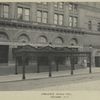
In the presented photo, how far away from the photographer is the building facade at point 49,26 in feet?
7.64

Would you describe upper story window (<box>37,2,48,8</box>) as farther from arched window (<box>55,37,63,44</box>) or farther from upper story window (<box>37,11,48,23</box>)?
arched window (<box>55,37,63,44</box>)

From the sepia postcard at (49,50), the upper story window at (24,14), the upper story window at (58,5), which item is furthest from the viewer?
the upper story window at (24,14)

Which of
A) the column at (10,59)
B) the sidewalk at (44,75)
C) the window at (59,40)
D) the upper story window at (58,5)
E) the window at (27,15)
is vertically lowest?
the sidewalk at (44,75)

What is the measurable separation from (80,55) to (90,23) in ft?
1.21

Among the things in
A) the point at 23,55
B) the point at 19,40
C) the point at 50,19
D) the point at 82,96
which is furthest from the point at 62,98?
the point at 50,19

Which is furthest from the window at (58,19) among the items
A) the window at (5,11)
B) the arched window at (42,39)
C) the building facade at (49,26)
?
the window at (5,11)

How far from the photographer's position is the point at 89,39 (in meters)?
2.65

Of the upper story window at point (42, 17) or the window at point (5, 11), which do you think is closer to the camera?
the window at point (5, 11)

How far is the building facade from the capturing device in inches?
91.7

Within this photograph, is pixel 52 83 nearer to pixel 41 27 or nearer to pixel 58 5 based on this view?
pixel 41 27

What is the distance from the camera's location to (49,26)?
8.25 feet

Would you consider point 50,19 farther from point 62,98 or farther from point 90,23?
point 62,98

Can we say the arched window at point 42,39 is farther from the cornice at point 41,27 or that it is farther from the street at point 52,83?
the street at point 52,83

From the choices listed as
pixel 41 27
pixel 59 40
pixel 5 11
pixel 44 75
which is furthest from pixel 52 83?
pixel 5 11
